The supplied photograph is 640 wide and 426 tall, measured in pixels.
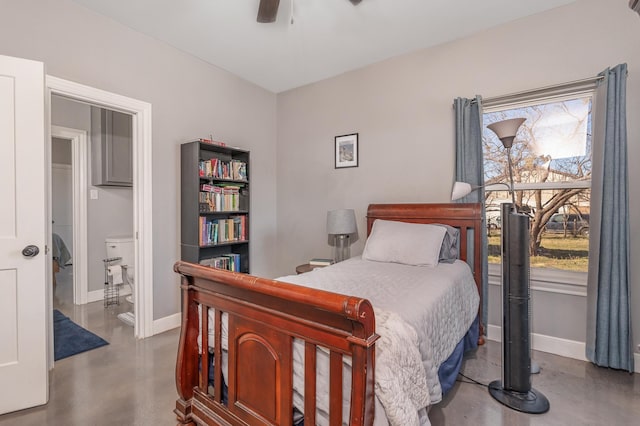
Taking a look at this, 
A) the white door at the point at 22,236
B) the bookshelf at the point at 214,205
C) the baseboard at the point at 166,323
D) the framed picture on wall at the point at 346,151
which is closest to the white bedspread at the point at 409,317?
the white door at the point at 22,236

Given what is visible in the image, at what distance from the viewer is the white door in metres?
1.84

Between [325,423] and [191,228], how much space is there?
2430 millimetres

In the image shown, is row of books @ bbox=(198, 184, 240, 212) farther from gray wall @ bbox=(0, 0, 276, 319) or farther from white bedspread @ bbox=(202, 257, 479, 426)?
white bedspread @ bbox=(202, 257, 479, 426)

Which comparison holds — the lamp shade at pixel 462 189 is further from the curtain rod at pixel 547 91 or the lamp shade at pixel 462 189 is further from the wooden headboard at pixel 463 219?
the curtain rod at pixel 547 91

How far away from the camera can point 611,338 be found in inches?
88.7

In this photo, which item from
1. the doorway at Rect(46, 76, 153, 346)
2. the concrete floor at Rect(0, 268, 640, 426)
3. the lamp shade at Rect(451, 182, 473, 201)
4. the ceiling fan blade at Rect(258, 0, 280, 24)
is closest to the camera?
the concrete floor at Rect(0, 268, 640, 426)

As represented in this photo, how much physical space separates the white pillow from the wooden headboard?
26cm

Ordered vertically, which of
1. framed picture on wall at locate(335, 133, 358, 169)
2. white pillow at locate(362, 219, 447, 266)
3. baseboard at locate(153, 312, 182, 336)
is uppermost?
framed picture on wall at locate(335, 133, 358, 169)

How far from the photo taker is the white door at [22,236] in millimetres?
1843

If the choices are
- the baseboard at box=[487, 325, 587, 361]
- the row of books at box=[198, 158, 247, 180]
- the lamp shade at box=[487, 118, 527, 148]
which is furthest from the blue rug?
the baseboard at box=[487, 325, 587, 361]

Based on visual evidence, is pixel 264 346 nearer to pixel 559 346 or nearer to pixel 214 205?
pixel 214 205

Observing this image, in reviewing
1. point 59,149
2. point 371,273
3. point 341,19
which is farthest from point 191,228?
point 59,149

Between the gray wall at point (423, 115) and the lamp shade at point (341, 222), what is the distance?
→ 1.09 feet

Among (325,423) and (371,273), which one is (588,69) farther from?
(325,423)
